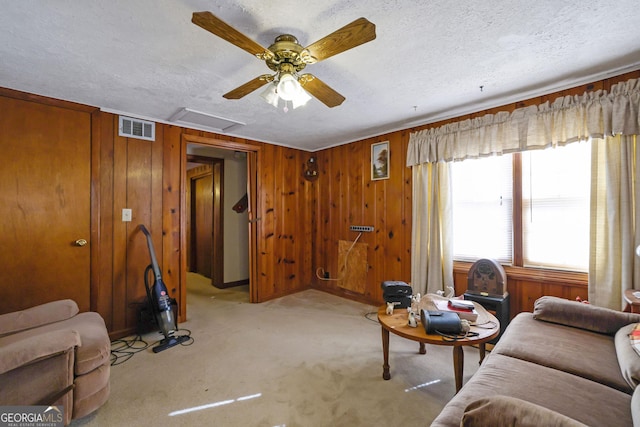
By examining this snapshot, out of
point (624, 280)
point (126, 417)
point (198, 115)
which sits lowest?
point (126, 417)

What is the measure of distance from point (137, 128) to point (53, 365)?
228 cm

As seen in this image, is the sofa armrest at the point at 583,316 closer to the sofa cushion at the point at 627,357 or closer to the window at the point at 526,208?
the sofa cushion at the point at 627,357

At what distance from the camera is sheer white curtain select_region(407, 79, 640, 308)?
1.98m

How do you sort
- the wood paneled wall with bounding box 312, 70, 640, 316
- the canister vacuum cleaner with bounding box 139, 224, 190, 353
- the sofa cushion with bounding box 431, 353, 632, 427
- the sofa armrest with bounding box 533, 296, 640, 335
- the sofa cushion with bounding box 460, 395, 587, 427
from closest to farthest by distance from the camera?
the sofa cushion with bounding box 460, 395, 587, 427
the sofa cushion with bounding box 431, 353, 632, 427
the sofa armrest with bounding box 533, 296, 640, 335
the wood paneled wall with bounding box 312, 70, 640, 316
the canister vacuum cleaner with bounding box 139, 224, 190, 353

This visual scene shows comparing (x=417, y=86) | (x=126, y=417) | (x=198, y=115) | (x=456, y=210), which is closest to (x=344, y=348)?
(x=126, y=417)

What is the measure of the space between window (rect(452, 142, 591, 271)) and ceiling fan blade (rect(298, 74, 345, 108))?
5.74 feet

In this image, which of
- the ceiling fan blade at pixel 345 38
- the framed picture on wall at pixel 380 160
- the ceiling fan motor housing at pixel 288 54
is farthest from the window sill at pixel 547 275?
the ceiling fan motor housing at pixel 288 54

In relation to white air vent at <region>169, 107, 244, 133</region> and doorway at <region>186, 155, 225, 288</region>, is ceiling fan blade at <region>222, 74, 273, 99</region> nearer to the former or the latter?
white air vent at <region>169, 107, 244, 133</region>

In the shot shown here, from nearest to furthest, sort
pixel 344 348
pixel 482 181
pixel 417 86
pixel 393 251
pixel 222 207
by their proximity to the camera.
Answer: pixel 417 86, pixel 344 348, pixel 482 181, pixel 393 251, pixel 222 207

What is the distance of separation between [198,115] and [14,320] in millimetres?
2166

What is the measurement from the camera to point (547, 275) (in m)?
2.38

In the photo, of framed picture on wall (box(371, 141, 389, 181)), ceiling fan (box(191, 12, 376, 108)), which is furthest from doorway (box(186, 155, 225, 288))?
ceiling fan (box(191, 12, 376, 108))

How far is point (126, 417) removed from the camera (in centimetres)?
169

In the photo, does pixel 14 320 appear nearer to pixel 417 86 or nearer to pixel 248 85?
pixel 248 85
